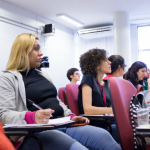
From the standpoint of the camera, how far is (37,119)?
3.85 ft

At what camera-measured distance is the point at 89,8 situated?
5.38 metres

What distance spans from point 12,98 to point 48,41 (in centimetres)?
470

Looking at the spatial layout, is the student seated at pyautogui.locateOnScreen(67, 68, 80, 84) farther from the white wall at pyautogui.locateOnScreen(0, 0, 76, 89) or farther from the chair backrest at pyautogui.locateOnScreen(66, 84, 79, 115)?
the chair backrest at pyautogui.locateOnScreen(66, 84, 79, 115)

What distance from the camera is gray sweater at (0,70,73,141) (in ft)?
4.15

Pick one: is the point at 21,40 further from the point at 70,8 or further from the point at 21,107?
the point at 70,8

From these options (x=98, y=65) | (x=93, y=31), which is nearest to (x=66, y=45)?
(x=93, y=31)

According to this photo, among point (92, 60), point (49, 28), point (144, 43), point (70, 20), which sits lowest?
point (92, 60)

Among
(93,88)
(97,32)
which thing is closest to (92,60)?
(93,88)

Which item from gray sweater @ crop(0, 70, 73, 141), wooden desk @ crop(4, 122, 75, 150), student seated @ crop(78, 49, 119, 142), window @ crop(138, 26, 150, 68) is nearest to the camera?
wooden desk @ crop(4, 122, 75, 150)

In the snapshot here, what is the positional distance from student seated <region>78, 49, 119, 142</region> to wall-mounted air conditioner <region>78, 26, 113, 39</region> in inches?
170

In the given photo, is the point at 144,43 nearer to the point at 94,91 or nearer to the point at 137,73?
the point at 137,73

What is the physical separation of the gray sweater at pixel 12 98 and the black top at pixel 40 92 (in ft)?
0.17

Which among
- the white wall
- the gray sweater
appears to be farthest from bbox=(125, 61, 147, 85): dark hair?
the white wall

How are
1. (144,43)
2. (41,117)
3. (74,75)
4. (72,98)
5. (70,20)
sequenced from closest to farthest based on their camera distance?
1. (41,117)
2. (72,98)
3. (74,75)
4. (70,20)
5. (144,43)
